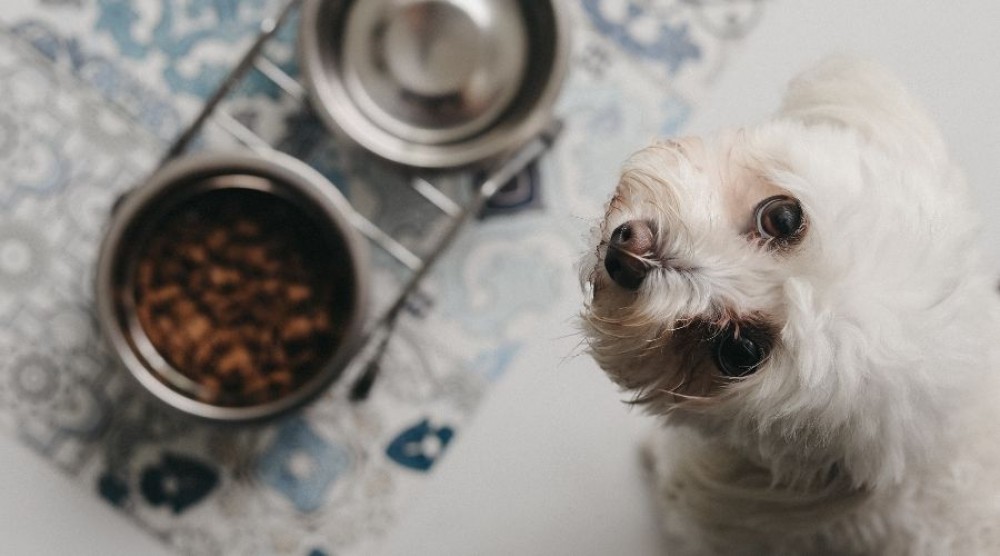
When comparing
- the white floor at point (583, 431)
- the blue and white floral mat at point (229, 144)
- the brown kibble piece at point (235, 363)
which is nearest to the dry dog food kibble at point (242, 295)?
the brown kibble piece at point (235, 363)

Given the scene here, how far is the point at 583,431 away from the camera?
4.00ft

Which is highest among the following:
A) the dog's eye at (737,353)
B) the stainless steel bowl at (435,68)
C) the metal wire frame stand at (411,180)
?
the stainless steel bowl at (435,68)

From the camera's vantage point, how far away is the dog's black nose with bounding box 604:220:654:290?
693 mm

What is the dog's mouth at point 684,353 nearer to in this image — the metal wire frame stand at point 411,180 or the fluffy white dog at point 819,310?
the fluffy white dog at point 819,310

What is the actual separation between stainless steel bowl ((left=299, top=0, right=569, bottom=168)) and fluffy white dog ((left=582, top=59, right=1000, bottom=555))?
16.5 inches

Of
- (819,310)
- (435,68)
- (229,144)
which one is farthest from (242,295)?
(819,310)

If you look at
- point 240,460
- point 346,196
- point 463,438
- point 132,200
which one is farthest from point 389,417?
point 132,200

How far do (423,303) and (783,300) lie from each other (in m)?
0.61

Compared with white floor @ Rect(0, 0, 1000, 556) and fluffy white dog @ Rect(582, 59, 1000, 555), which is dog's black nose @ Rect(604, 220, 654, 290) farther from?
white floor @ Rect(0, 0, 1000, 556)

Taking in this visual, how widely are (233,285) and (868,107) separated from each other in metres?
0.75

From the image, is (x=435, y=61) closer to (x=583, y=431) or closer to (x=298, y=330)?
(x=298, y=330)

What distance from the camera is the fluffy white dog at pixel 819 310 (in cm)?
65

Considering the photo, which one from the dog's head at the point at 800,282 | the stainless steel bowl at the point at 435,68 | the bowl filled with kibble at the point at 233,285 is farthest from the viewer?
the stainless steel bowl at the point at 435,68

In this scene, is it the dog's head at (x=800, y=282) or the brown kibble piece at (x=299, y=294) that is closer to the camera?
the dog's head at (x=800, y=282)
